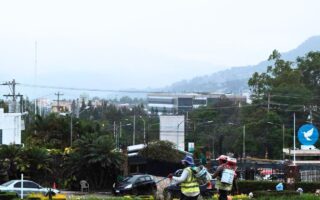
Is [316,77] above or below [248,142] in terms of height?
above

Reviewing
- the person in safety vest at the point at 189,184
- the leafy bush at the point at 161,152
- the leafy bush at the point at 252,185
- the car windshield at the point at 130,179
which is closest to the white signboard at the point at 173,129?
the leafy bush at the point at 161,152

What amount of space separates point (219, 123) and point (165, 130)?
24530mm

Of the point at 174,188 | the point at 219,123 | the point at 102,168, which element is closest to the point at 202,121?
the point at 219,123

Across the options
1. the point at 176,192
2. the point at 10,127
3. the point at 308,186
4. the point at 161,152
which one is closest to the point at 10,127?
the point at 10,127

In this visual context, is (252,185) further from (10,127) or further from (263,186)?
(10,127)

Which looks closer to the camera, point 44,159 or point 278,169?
point 44,159

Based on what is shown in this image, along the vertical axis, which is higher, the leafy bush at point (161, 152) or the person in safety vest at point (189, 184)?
the person in safety vest at point (189, 184)

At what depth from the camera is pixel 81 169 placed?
43.9 m

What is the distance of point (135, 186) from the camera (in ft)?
128

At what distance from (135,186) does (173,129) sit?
39012 millimetres

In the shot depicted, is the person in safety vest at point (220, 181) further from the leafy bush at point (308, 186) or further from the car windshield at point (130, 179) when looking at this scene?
the car windshield at point (130, 179)

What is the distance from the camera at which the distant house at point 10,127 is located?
201ft

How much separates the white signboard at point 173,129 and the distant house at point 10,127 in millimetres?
20197

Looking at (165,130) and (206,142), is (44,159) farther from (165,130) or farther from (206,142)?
(206,142)
